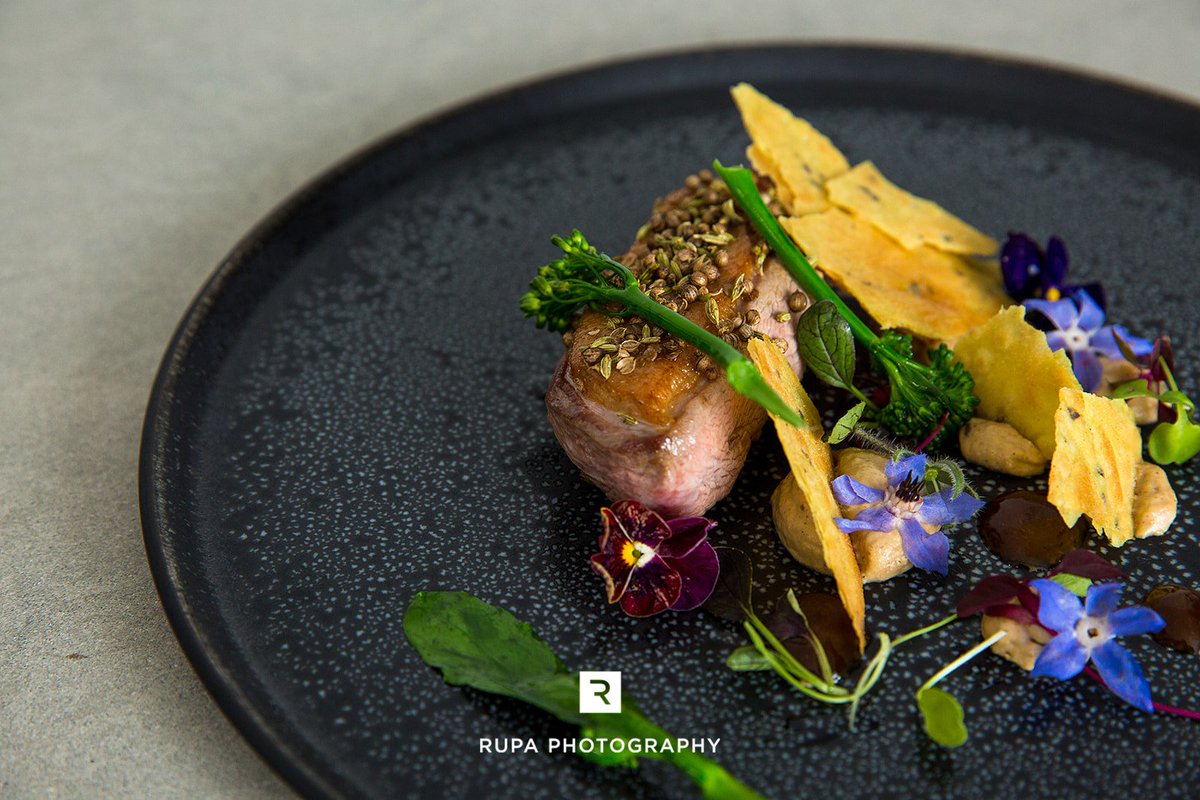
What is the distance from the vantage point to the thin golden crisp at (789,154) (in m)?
3.00

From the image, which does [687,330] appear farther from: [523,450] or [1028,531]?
[1028,531]

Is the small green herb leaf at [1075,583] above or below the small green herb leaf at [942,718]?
above

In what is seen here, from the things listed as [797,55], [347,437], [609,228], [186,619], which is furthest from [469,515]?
[797,55]

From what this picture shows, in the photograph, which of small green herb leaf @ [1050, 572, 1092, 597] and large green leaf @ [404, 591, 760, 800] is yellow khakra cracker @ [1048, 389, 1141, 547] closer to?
small green herb leaf @ [1050, 572, 1092, 597]

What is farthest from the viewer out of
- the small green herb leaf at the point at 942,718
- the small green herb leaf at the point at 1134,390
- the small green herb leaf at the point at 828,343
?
the small green herb leaf at the point at 1134,390

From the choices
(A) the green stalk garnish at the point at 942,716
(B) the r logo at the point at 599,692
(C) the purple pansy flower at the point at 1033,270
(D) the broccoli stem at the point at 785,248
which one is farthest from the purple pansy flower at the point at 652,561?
(C) the purple pansy flower at the point at 1033,270

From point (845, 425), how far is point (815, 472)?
22 centimetres

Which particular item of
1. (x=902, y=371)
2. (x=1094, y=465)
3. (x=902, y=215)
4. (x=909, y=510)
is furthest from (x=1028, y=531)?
(x=902, y=215)

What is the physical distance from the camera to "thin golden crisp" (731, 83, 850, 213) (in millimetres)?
3004

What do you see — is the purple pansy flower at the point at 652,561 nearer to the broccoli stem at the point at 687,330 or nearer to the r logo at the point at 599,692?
the r logo at the point at 599,692

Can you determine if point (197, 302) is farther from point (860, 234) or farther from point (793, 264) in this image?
point (860, 234)

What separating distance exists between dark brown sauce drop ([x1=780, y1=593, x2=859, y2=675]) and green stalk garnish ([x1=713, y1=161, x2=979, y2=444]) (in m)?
0.50

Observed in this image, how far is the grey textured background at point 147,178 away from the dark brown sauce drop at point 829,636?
1.03 metres

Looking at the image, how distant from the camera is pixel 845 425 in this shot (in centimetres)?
252
